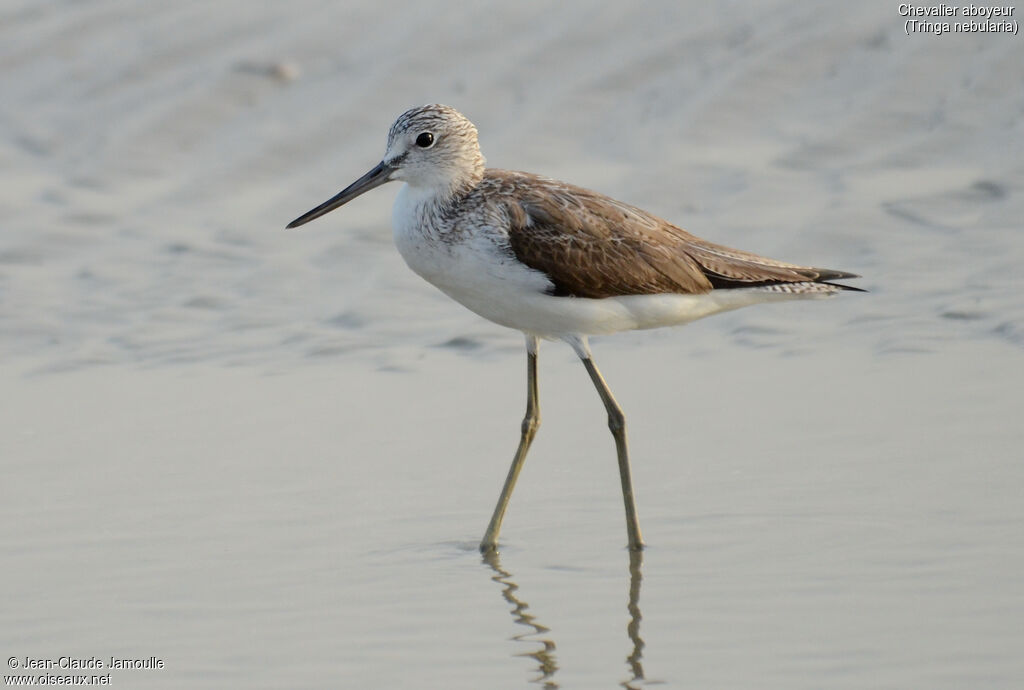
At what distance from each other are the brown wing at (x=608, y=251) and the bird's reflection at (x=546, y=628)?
117 centimetres

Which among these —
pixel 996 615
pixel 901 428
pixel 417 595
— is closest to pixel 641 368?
pixel 901 428

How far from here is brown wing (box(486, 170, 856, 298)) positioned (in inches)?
287

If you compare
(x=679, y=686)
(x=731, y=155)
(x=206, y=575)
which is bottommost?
(x=679, y=686)

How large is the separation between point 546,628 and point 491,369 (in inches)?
125

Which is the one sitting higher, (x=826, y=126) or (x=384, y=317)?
(x=826, y=126)

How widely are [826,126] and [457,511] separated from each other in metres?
5.86

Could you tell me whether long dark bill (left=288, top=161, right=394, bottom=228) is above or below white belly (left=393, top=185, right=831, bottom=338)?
above

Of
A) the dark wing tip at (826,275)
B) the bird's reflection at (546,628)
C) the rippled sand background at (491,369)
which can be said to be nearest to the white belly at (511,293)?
the dark wing tip at (826,275)

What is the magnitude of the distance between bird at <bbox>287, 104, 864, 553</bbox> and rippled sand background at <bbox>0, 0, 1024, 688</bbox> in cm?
66

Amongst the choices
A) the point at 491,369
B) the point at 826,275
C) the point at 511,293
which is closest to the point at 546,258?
the point at 511,293

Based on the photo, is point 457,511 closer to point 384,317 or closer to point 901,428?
point 901,428

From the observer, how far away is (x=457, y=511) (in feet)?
25.3

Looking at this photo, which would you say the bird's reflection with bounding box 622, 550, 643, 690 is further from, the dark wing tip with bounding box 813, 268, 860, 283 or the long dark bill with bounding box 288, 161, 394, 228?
the long dark bill with bounding box 288, 161, 394, 228

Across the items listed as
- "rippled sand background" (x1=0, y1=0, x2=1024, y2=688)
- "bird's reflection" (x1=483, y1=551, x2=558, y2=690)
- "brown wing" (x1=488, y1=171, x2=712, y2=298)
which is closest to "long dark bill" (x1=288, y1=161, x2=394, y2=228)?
"brown wing" (x1=488, y1=171, x2=712, y2=298)
